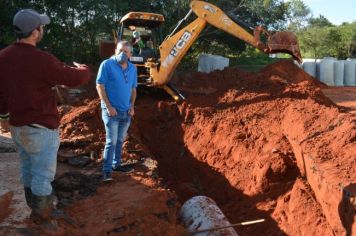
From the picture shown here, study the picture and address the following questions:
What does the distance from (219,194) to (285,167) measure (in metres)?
1.37

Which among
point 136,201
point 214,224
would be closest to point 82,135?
point 136,201

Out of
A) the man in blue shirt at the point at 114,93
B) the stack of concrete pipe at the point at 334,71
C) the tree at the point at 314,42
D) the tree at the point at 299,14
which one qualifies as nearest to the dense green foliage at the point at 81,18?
the stack of concrete pipe at the point at 334,71

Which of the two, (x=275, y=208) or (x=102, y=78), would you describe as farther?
(x=275, y=208)

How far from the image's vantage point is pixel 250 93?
10828 mm

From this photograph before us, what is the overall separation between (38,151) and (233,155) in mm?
4815

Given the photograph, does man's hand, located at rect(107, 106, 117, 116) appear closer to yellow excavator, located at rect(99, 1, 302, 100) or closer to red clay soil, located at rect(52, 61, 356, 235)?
red clay soil, located at rect(52, 61, 356, 235)

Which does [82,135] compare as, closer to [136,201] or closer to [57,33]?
[136,201]

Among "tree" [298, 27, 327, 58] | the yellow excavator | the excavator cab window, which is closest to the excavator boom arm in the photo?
the yellow excavator

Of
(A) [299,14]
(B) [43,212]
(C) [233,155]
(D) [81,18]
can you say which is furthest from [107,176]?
(A) [299,14]

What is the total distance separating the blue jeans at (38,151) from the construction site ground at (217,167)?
0.48 m

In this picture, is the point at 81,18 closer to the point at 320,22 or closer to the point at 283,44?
the point at 283,44

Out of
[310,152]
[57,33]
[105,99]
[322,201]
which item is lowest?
Result: [322,201]

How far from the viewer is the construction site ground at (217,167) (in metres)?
5.14

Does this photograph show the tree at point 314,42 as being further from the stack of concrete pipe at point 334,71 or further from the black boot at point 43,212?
the black boot at point 43,212
